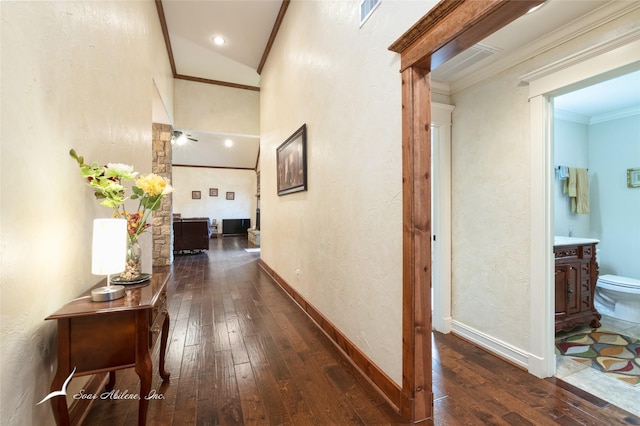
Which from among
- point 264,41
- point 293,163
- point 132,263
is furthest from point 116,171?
point 264,41

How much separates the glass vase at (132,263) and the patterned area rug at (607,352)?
3236mm

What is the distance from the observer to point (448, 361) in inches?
82.2

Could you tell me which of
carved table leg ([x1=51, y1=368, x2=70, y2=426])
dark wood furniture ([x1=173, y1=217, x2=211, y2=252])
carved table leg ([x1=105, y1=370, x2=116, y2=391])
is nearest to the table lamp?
carved table leg ([x1=51, y1=368, x2=70, y2=426])

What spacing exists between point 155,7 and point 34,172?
3.66m

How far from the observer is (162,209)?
538 centimetres

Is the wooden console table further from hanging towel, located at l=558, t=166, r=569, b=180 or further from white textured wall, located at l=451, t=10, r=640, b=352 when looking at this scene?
hanging towel, located at l=558, t=166, r=569, b=180

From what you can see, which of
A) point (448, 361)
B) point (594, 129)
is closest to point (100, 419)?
point (448, 361)

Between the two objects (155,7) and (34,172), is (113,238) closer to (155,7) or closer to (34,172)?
(34,172)

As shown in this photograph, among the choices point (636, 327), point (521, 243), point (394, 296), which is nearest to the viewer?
point (394, 296)

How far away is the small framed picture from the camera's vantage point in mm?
3428

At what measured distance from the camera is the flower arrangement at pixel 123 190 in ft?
4.50

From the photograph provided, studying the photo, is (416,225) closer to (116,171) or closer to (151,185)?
(151,185)

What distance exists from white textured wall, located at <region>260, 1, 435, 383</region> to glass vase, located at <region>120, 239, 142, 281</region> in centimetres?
140

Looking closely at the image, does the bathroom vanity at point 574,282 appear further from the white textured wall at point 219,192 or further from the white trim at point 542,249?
the white textured wall at point 219,192
